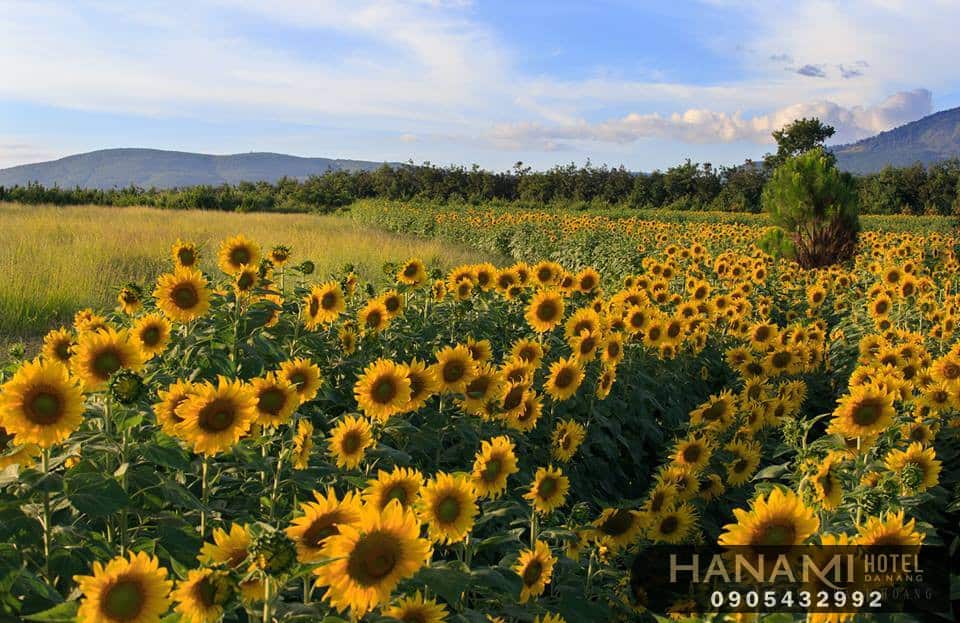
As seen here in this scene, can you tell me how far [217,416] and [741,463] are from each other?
2810 millimetres

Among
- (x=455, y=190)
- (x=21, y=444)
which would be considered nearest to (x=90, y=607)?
(x=21, y=444)

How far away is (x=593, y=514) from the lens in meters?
4.14

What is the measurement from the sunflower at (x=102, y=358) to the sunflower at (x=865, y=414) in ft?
8.92

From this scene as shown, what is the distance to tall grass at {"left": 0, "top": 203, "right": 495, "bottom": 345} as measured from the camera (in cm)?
867

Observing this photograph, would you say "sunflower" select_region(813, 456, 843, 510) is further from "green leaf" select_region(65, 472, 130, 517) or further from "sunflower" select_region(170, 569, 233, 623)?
"green leaf" select_region(65, 472, 130, 517)

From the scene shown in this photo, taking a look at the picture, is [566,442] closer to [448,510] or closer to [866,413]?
[866,413]

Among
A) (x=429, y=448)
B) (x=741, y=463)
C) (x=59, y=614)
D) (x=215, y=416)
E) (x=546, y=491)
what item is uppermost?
(x=215, y=416)

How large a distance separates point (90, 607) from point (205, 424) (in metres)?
0.79

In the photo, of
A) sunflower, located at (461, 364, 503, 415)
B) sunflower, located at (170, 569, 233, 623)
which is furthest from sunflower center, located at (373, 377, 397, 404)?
sunflower, located at (170, 569, 233, 623)

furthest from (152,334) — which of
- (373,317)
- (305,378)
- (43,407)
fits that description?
(373,317)

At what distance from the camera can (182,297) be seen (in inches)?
130

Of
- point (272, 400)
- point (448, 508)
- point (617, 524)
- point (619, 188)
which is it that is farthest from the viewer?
point (619, 188)

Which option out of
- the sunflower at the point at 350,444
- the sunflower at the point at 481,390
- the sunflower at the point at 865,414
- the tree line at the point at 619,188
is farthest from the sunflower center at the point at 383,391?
the tree line at the point at 619,188

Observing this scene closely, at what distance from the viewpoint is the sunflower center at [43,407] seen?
186cm
